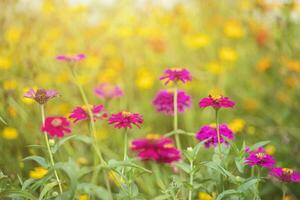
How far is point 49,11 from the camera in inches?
119

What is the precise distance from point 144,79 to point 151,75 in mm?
188

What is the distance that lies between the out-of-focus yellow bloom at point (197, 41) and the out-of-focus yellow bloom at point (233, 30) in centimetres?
13

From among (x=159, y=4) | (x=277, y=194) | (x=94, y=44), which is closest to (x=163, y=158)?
(x=277, y=194)

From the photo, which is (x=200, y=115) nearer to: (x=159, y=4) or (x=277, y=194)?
(x=277, y=194)

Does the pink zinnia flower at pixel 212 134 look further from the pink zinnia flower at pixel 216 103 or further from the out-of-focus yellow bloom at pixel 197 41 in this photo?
the out-of-focus yellow bloom at pixel 197 41

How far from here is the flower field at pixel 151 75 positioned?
2004mm

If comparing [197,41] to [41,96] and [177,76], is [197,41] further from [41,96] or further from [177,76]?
[41,96]

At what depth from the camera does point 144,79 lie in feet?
9.40

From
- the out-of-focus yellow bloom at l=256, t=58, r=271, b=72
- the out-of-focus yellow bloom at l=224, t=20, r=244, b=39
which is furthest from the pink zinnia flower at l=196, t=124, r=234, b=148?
the out-of-focus yellow bloom at l=224, t=20, r=244, b=39

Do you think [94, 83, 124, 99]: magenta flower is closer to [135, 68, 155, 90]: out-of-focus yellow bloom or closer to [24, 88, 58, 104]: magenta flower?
[24, 88, 58, 104]: magenta flower

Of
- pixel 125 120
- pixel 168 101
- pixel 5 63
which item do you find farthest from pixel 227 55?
pixel 125 120

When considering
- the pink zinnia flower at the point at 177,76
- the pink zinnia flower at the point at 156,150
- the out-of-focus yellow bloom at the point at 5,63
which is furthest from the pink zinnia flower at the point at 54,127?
the out-of-focus yellow bloom at the point at 5,63

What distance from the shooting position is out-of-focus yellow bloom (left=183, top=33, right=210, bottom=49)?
3.06 meters

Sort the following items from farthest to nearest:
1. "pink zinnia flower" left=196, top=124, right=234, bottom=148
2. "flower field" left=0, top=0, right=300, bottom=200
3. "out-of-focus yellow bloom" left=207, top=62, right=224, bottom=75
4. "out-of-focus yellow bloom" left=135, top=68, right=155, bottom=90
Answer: "out-of-focus yellow bloom" left=207, top=62, right=224, bottom=75 < "out-of-focus yellow bloom" left=135, top=68, right=155, bottom=90 < "flower field" left=0, top=0, right=300, bottom=200 < "pink zinnia flower" left=196, top=124, right=234, bottom=148
